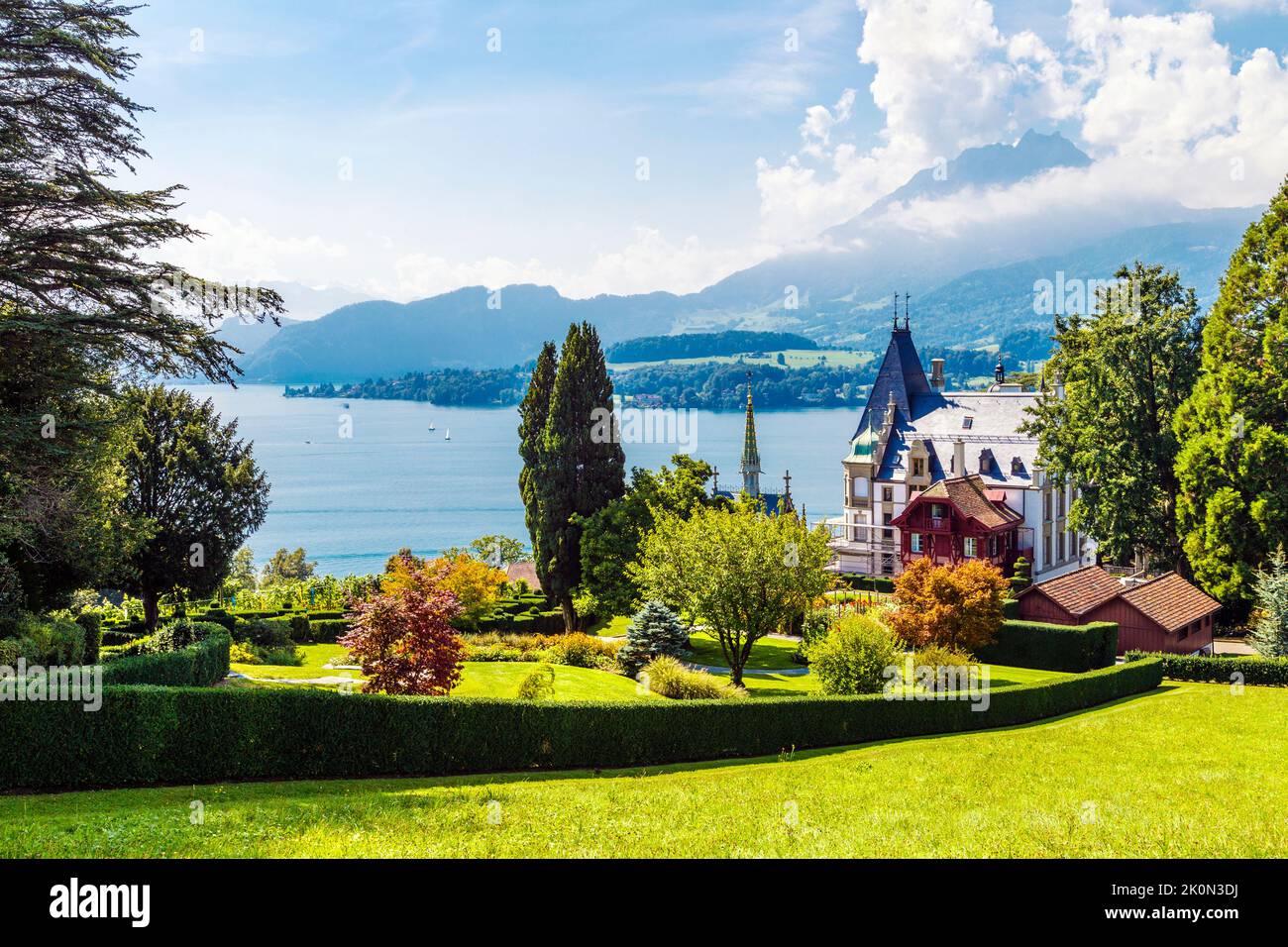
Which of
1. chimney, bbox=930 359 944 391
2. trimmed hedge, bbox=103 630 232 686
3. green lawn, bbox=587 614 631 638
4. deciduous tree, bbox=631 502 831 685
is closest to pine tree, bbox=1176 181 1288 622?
deciduous tree, bbox=631 502 831 685

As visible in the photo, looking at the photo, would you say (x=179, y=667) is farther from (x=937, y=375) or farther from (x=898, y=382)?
(x=937, y=375)

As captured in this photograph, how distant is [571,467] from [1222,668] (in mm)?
27421

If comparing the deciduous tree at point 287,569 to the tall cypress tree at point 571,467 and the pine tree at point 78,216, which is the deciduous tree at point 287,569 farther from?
the pine tree at point 78,216

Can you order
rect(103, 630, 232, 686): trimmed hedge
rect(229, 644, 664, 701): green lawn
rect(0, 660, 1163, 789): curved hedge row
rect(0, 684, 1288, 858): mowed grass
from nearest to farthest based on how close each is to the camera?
rect(0, 684, 1288, 858): mowed grass → rect(0, 660, 1163, 789): curved hedge row → rect(103, 630, 232, 686): trimmed hedge → rect(229, 644, 664, 701): green lawn

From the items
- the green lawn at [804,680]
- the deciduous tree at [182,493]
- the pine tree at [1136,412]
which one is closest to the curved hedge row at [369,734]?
the green lawn at [804,680]

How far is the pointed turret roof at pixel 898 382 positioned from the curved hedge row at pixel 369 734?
46.7 meters

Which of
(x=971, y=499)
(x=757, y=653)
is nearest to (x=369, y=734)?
(x=757, y=653)

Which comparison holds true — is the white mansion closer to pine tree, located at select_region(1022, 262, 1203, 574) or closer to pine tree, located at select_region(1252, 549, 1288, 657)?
pine tree, located at select_region(1022, 262, 1203, 574)

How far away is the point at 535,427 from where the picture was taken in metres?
46.7

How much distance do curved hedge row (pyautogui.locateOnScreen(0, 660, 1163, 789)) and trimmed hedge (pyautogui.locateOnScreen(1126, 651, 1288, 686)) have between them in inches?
598

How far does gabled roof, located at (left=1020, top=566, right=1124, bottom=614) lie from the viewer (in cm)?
3919
